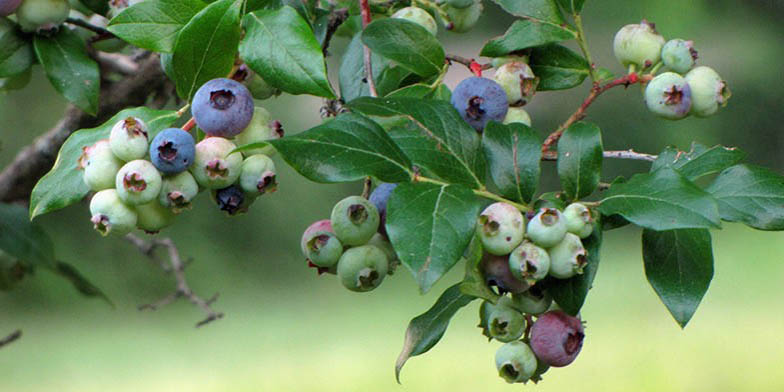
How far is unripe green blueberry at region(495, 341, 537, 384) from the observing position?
2.06ft

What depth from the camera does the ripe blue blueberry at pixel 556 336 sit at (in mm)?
610

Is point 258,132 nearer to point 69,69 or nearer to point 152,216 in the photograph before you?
point 152,216

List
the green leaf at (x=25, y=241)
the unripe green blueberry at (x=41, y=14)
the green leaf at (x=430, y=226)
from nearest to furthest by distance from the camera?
the green leaf at (x=430, y=226) < the unripe green blueberry at (x=41, y=14) < the green leaf at (x=25, y=241)

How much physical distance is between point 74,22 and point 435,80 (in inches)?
15.7

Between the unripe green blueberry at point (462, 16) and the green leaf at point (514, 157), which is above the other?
the green leaf at point (514, 157)

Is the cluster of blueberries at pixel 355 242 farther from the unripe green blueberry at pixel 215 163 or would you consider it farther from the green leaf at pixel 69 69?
the green leaf at pixel 69 69

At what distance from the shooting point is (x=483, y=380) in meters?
2.47

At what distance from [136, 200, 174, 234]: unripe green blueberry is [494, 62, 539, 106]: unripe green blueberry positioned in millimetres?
250

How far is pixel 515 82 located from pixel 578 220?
15 centimetres

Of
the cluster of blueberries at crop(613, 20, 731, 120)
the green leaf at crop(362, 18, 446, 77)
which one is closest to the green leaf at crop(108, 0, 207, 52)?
the green leaf at crop(362, 18, 446, 77)

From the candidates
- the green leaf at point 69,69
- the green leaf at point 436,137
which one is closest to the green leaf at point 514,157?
the green leaf at point 436,137

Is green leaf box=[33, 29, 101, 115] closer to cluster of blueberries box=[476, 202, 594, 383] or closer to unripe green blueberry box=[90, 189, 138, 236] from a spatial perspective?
unripe green blueberry box=[90, 189, 138, 236]

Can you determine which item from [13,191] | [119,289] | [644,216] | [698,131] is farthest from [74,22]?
[698,131]

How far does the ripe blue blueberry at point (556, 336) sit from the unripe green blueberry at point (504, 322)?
13 millimetres
